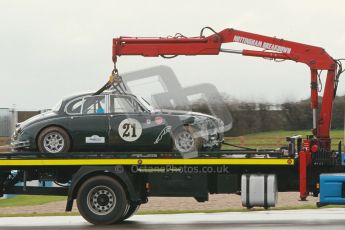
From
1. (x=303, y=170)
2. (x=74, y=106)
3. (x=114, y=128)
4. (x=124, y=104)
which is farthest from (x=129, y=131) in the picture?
(x=303, y=170)

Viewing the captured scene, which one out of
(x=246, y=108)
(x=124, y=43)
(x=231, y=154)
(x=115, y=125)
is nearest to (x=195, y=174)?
(x=231, y=154)

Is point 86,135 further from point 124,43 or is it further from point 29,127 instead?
point 124,43

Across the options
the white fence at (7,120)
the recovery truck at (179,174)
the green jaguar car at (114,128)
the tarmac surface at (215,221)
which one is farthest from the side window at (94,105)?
the white fence at (7,120)

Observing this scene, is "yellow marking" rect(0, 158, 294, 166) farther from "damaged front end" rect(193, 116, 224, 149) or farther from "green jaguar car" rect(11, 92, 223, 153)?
"damaged front end" rect(193, 116, 224, 149)

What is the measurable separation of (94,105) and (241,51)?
127 inches

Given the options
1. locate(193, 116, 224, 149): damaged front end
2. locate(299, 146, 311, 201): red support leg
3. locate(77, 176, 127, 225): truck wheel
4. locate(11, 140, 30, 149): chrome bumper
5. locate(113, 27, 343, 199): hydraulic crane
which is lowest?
locate(77, 176, 127, 225): truck wheel

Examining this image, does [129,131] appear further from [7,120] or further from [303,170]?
[7,120]

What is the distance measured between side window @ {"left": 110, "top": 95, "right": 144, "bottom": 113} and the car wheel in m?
0.89

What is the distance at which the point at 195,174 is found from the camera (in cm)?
1500

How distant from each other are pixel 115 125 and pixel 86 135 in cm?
59

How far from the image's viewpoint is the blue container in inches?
567

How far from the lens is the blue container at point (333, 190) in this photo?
14.4 metres

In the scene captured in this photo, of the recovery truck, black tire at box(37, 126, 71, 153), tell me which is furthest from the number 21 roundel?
black tire at box(37, 126, 71, 153)

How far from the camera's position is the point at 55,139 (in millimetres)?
15398
